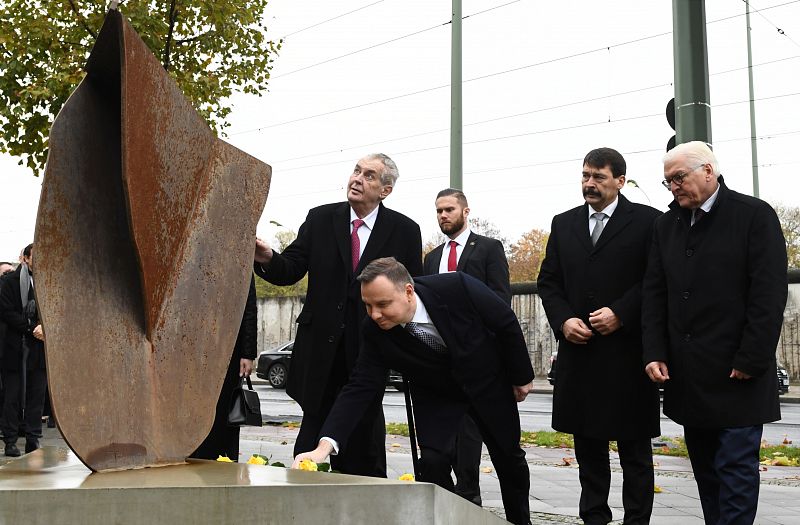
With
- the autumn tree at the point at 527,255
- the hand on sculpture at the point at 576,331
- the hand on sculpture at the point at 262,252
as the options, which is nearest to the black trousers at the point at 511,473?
the hand on sculpture at the point at 576,331

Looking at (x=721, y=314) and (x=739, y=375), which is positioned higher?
(x=721, y=314)

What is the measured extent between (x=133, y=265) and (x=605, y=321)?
2.49 m

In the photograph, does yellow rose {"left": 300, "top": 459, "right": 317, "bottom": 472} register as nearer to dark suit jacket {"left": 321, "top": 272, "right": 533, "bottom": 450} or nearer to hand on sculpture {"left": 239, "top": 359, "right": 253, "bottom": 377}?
dark suit jacket {"left": 321, "top": 272, "right": 533, "bottom": 450}

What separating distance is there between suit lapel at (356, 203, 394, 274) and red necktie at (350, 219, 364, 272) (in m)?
0.04

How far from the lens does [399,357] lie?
15.4 ft

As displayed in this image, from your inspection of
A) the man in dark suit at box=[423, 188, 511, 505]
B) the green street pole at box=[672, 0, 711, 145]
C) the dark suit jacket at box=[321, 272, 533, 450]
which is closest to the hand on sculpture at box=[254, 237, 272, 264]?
the dark suit jacket at box=[321, 272, 533, 450]

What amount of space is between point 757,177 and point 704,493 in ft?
90.5

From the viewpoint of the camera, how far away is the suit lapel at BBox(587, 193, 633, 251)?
212 inches

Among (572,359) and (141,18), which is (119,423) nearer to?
(572,359)

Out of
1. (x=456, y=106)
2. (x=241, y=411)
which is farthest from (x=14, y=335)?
(x=456, y=106)

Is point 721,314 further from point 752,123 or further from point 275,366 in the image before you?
point 752,123

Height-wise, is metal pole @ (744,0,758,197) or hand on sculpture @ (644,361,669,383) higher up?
metal pole @ (744,0,758,197)

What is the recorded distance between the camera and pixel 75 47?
1254 centimetres

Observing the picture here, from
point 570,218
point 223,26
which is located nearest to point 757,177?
point 223,26
